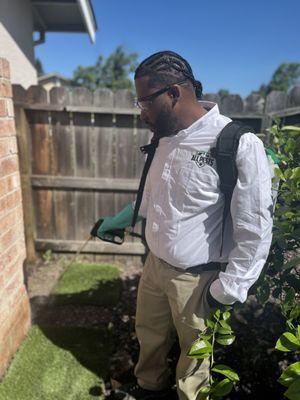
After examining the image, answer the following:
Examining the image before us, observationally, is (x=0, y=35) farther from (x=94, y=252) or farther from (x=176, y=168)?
(x=176, y=168)

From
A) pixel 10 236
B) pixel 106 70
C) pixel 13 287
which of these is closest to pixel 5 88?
pixel 10 236

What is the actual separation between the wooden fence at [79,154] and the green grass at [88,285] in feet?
0.85

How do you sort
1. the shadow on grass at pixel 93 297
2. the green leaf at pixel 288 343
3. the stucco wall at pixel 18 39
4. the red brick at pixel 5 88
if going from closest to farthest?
the green leaf at pixel 288 343
the red brick at pixel 5 88
the shadow on grass at pixel 93 297
the stucco wall at pixel 18 39

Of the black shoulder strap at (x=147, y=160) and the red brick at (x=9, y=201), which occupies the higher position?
the black shoulder strap at (x=147, y=160)

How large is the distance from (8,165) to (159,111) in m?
1.23

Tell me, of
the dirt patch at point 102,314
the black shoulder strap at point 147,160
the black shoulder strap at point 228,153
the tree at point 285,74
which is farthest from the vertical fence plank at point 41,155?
the tree at point 285,74

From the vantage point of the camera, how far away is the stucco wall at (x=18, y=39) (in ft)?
14.5

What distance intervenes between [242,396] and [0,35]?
4.56 m

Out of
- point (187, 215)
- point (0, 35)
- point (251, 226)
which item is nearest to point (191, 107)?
point (187, 215)

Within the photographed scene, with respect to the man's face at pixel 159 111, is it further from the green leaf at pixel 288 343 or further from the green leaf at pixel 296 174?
the green leaf at pixel 288 343

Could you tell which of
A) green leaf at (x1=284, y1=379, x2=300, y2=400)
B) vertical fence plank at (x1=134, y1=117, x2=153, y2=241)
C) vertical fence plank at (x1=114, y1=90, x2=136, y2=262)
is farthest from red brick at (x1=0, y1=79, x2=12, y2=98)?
green leaf at (x1=284, y1=379, x2=300, y2=400)

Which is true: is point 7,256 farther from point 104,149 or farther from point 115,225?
point 104,149

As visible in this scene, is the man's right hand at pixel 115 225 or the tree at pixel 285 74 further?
the tree at pixel 285 74

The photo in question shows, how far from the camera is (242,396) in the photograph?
7.18 feet
